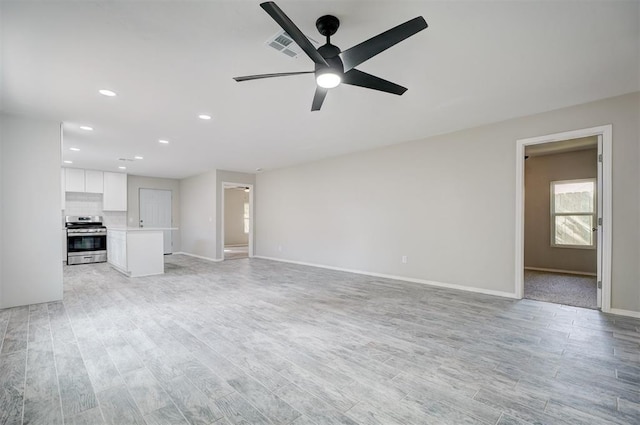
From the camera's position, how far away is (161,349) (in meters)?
2.48

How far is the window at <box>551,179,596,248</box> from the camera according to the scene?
592 centimetres

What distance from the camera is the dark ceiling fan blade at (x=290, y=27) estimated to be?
1.49 meters

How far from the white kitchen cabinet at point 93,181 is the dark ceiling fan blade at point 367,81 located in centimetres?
835

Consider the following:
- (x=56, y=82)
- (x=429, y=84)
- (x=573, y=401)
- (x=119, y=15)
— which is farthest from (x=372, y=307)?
(x=56, y=82)

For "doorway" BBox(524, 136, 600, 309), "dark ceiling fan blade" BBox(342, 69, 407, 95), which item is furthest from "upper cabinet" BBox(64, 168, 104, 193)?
"doorway" BBox(524, 136, 600, 309)

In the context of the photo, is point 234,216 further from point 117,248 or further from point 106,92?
point 106,92

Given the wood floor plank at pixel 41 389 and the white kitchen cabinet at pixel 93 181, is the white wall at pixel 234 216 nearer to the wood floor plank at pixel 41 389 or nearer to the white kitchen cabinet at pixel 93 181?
the white kitchen cabinet at pixel 93 181

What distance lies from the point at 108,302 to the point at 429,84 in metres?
4.85

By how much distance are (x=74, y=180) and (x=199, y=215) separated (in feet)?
10.2

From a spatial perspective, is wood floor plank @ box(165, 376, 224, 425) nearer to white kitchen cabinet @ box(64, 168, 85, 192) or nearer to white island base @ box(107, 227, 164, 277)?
white island base @ box(107, 227, 164, 277)

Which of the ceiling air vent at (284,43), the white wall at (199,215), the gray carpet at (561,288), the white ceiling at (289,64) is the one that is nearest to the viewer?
the white ceiling at (289,64)

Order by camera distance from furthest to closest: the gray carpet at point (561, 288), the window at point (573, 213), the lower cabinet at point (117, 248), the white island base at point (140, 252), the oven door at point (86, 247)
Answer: the oven door at point (86, 247), the window at point (573, 213), the lower cabinet at point (117, 248), the white island base at point (140, 252), the gray carpet at point (561, 288)

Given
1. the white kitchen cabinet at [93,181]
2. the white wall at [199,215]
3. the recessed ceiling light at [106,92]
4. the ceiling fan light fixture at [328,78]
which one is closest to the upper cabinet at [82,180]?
the white kitchen cabinet at [93,181]

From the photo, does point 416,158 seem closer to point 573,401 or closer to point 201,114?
point 201,114
